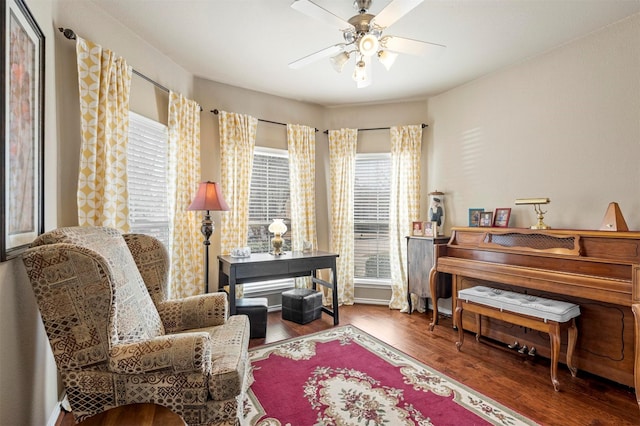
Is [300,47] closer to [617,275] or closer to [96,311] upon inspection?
[96,311]

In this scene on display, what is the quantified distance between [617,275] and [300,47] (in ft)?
9.64

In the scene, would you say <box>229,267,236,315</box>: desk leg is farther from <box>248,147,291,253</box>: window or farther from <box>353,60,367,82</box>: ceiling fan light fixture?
<box>353,60,367,82</box>: ceiling fan light fixture

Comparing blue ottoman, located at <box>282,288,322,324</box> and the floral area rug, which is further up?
blue ottoman, located at <box>282,288,322,324</box>

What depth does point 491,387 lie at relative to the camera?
2.19m

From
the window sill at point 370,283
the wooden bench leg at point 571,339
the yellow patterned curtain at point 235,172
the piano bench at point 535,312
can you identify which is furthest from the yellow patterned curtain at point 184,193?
the wooden bench leg at point 571,339

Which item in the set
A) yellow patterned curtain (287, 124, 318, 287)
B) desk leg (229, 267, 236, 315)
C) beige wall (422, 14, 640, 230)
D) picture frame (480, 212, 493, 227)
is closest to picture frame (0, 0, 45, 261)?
desk leg (229, 267, 236, 315)

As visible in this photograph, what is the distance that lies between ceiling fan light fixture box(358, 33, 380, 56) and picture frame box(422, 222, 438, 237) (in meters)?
2.23

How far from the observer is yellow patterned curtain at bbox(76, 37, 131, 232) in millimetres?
2117

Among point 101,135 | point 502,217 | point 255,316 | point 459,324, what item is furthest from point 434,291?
point 101,135

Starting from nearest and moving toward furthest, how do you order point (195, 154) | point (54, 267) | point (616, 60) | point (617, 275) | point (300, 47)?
1. point (54, 267)
2. point (617, 275)
3. point (616, 60)
4. point (300, 47)
5. point (195, 154)

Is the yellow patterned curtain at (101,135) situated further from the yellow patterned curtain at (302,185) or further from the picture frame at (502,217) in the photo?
the picture frame at (502,217)

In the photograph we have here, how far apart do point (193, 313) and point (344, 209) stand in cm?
255

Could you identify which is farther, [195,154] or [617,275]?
[195,154]

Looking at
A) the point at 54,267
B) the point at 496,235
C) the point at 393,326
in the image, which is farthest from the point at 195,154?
the point at 496,235
